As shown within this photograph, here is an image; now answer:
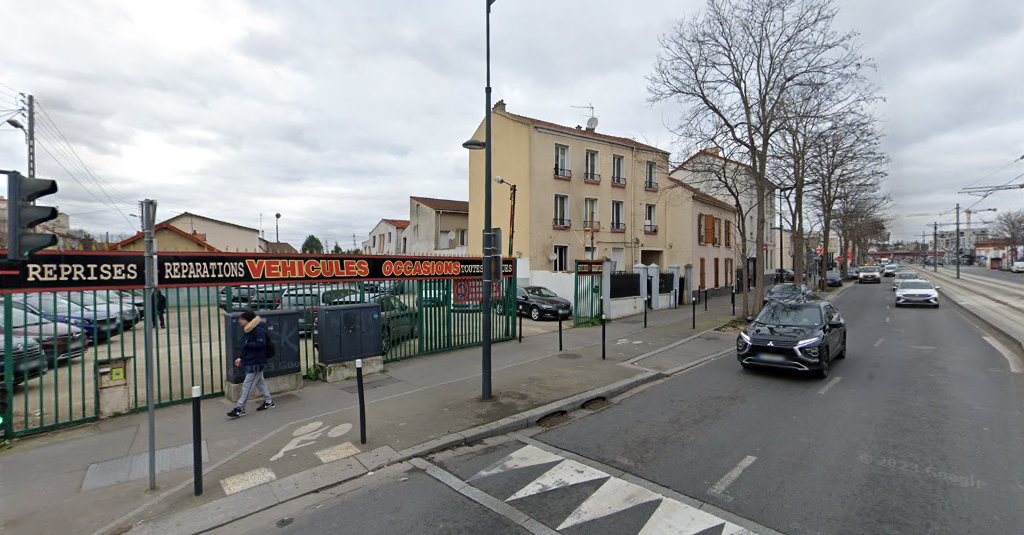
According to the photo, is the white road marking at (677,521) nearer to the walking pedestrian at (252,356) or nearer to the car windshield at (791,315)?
the walking pedestrian at (252,356)

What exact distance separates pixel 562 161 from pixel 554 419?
63.4 ft

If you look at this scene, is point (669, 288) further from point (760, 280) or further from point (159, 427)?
point (159, 427)

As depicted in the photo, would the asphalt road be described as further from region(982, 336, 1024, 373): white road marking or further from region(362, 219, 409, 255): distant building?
region(362, 219, 409, 255): distant building

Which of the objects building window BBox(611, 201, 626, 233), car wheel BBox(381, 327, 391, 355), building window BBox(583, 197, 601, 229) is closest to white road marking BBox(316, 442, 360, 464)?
car wheel BBox(381, 327, 391, 355)

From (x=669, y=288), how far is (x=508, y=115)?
1234 cm

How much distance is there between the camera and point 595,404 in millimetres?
7387

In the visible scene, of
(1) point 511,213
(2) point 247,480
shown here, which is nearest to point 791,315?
(2) point 247,480

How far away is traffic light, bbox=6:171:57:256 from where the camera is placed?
3.57 meters

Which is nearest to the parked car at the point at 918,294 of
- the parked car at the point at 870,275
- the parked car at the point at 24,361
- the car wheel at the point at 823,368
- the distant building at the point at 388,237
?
the car wheel at the point at 823,368

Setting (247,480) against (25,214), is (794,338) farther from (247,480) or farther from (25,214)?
(25,214)

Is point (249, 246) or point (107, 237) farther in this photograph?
point (249, 246)

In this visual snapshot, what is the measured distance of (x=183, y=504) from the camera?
423cm

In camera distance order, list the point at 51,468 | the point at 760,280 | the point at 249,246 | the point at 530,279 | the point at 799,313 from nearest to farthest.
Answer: the point at 51,468, the point at 799,313, the point at 760,280, the point at 530,279, the point at 249,246

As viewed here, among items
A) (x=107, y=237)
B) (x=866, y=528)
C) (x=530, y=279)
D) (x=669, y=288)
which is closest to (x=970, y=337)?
(x=669, y=288)
